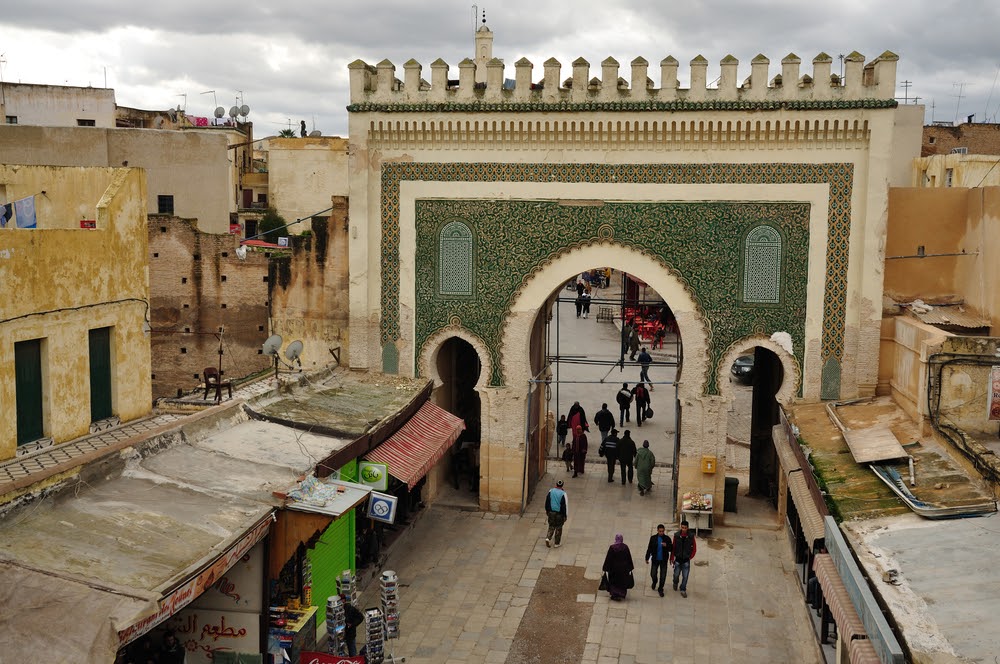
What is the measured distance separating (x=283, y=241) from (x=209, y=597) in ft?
38.3

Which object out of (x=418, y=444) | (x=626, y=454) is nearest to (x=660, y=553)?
(x=418, y=444)

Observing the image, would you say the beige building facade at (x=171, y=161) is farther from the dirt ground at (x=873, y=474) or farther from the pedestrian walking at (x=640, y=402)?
the dirt ground at (x=873, y=474)

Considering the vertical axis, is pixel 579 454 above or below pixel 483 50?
below

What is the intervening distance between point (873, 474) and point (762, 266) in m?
4.45

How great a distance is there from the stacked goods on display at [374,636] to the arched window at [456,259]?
20.3ft

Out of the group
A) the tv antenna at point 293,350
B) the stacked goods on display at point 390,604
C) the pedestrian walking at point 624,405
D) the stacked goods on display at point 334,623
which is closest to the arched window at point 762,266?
the tv antenna at point 293,350

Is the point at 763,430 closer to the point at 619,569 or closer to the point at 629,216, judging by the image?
the point at 629,216

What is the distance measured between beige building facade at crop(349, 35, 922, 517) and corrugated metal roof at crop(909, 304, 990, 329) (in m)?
0.59

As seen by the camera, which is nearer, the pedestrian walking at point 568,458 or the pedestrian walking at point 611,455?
the pedestrian walking at point 611,455

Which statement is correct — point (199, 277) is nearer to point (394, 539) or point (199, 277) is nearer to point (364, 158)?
point (364, 158)

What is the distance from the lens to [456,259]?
14539 millimetres

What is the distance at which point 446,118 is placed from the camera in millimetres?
14438

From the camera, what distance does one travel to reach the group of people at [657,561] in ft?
37.9

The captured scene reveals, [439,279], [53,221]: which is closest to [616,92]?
[439,279]
